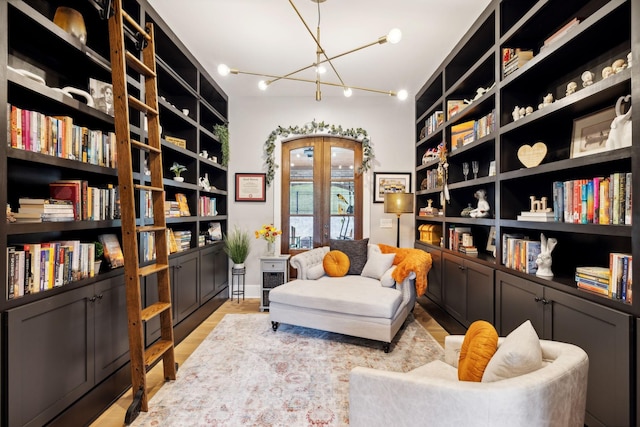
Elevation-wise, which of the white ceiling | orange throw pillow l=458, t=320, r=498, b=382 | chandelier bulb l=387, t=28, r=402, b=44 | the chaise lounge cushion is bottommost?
the chaise lounge cushion

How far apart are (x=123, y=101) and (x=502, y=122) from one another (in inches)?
106

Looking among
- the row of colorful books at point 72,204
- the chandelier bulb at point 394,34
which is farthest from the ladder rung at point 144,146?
the chandelier bulb at point 394,34

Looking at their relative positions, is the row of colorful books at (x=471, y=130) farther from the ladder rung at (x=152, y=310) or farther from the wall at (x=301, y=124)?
the ladder rung at (x=152, y=310)

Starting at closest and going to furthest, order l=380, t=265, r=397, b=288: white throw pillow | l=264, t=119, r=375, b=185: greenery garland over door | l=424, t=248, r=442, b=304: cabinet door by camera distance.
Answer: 1. l=380, t=265, r=397, b=288: white throw pillow
2. l=424, t=248, r=442, b=304: cabinet door
3. l=264, t=119, r=375, b=185: greenery garland over door

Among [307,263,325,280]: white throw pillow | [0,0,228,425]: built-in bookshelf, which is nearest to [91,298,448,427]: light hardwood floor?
[0,0,228,425]: built-in bookshelf

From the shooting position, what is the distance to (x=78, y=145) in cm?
184

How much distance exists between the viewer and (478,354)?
122 centimetres

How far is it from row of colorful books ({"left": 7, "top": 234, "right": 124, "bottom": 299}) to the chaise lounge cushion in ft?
5.66

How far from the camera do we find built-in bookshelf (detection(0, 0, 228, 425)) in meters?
1.41

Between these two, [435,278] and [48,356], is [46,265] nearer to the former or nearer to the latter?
[48,356]

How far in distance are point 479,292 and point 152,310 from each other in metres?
2.61

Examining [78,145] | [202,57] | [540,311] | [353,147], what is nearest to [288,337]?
[540,311]

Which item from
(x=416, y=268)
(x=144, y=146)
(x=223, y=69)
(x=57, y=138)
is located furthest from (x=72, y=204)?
(x=416, y=268)

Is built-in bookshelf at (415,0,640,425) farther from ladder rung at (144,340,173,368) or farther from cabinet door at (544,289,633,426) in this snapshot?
ladder rung at (144,340,173,368)
